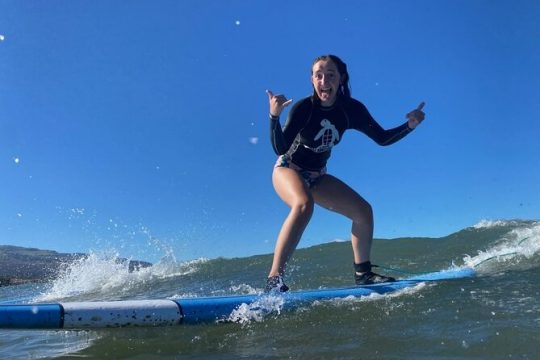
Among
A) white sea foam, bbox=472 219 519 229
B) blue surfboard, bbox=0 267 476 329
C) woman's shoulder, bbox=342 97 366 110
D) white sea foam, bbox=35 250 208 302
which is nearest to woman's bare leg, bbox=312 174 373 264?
woman's shoulder, bbox=342 97 366 110

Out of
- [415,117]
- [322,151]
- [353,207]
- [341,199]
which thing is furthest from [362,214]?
[415,117]

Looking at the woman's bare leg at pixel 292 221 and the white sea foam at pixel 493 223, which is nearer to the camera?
the woman's bare leg at pixel 292 221

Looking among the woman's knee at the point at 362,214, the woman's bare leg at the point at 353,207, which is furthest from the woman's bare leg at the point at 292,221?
the woman's knee at the point at 362,214

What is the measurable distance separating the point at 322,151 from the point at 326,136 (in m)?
0.15

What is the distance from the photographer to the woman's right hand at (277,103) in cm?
364

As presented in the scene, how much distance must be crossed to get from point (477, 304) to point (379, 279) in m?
1.43

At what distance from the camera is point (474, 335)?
2.21 m

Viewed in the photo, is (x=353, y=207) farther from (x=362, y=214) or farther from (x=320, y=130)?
(x=320, y=130)

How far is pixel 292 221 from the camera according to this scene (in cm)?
382

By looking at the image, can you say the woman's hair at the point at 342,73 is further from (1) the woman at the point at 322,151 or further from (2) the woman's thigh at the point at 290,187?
(2) the woman's thigh at the point at 290,187

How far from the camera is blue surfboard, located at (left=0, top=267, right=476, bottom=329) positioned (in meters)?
2.50

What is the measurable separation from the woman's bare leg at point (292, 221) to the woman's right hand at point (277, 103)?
66 centimetres

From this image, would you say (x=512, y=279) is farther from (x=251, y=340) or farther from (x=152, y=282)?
(x=152, y=282)

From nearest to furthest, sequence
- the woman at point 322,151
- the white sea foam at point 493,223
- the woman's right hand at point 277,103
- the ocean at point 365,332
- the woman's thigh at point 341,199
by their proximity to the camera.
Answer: the ocean at point 365,332 < the woman's right hand at point 277,103 < the woman at point 322,151 < the woman's thigh at point 341,199 < the white sea foam at point 493,223
